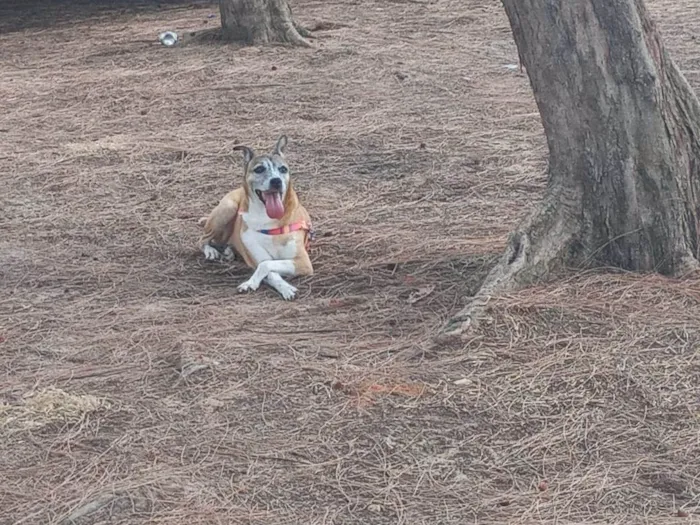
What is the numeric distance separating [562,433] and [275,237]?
269cm

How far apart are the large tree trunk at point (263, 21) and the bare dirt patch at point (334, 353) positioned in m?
3.92

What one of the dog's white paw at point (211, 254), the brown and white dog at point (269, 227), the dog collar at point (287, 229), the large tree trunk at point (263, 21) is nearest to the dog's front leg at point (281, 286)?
the brown and white dog at point (269, 227)

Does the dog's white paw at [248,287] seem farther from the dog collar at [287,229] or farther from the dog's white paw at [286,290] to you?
the dog collar at [287,229]

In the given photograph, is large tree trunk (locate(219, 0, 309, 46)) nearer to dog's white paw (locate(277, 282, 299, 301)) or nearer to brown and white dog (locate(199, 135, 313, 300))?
brown and white dog (locate(199, 135, 313, 300))

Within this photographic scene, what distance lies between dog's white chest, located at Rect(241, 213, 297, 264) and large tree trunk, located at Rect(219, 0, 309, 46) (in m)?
7.66

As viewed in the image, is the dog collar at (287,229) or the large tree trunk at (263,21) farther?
the large tree trunk at (263,21)

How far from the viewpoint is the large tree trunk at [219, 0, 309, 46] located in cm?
1417

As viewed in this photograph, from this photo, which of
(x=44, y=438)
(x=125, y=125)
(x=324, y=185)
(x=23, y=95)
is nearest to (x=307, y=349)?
(x=44, y=438)

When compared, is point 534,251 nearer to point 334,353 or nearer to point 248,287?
point 334,353

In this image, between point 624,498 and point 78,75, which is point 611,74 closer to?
point 624,498

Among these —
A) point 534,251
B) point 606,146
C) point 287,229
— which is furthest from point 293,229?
point 606,146

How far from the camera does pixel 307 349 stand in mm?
5363

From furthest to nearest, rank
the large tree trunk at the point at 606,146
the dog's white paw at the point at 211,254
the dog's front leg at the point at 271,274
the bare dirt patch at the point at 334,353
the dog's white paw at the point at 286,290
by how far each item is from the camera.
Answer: the dog's white paw at the point at 211,254
the dog's front leg at the point at 271,274
the dog's white paw at the point at 286,290
the large tree trunk at the point at 606,146
the bare dirt patch at the point at 334,353

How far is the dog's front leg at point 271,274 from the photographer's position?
640cm
